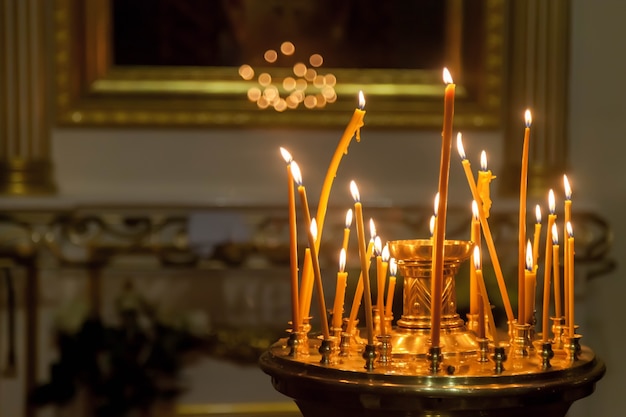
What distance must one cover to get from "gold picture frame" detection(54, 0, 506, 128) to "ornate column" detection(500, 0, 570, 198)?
50 millimetres

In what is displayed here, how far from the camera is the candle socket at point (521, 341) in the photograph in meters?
0.68

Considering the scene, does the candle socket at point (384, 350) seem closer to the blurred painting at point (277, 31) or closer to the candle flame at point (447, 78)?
the candle flame at point (447, 78)

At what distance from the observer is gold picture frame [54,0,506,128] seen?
2.19m

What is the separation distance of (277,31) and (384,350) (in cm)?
169

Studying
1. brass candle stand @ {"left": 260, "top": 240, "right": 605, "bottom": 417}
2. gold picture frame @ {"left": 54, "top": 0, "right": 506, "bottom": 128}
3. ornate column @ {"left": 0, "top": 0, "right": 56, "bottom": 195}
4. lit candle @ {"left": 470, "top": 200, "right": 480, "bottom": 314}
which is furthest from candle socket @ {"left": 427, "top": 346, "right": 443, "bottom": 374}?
ornate column @ {"left": 0, "top": 0, "right": 56, "bottom": 195}

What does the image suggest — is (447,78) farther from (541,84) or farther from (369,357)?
(541,84)

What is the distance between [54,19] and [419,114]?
0.95 meters

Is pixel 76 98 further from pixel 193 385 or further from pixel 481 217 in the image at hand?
pixel 481 217

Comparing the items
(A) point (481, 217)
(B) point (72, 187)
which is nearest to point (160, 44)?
(B) point (72, 187)

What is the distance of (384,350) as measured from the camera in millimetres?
641

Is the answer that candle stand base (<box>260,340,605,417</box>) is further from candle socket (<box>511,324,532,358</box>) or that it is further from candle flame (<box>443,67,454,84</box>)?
candle flame (<box>443,67,454,84</box>)

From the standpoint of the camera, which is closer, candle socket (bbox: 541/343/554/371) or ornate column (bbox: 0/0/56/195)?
candle socket (bbox: 541/343/554/371)

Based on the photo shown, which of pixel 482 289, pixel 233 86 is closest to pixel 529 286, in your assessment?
pixel 482 289

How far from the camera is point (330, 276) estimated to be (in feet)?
6.96
